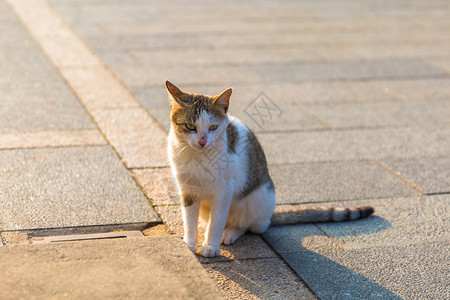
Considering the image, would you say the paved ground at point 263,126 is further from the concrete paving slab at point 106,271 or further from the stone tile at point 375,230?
the concrete paving slab at point 106,271

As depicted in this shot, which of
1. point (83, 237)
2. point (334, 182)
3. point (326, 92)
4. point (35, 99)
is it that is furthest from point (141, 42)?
point (83, 237)

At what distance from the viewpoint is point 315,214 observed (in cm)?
451

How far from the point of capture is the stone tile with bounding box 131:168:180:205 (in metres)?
4.75

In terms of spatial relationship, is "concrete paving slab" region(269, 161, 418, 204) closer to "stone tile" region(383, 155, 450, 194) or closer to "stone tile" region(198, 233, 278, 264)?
"stone tile" region(383, 155, 450, 194)

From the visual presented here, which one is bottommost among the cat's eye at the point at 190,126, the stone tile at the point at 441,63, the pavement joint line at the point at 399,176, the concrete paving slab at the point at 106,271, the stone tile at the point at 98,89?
the stone tile at the point at 98,89

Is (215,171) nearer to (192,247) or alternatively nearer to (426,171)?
(192,247)

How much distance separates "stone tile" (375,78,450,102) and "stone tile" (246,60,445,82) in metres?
0.27

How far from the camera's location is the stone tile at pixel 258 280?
11.7ft

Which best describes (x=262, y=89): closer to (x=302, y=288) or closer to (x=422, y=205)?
(x=422, y=205)

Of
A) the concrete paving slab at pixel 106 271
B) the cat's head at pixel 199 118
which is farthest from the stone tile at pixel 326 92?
the concrete paving slab at pixel 106 271

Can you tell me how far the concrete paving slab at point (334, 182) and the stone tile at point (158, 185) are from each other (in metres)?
0.88

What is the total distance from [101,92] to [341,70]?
3571 mm

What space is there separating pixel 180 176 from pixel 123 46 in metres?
5.92

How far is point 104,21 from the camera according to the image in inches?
433
